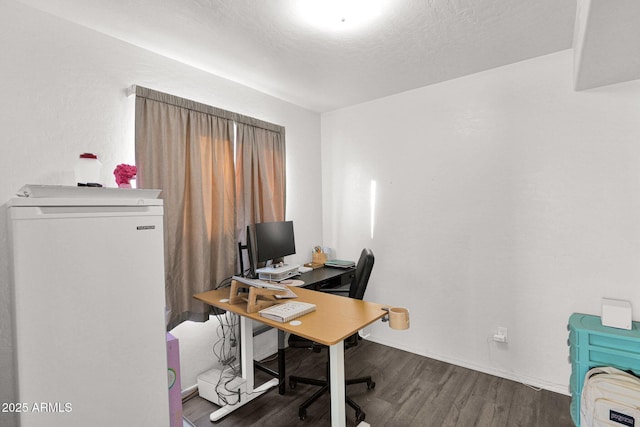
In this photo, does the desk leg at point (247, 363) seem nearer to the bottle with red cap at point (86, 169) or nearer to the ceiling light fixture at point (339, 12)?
the bottle with red cap at point (86, 169)

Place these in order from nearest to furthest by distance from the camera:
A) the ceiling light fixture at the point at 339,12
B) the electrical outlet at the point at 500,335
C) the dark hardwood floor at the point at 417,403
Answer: the ceiling light fixture at the point at 339,12, the dark hardwood floor at the point at 417,403, the electrical outlet at the point at 500,335

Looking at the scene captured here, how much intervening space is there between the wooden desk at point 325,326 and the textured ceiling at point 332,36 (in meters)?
1.87

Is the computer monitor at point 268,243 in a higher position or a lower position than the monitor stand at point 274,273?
higher

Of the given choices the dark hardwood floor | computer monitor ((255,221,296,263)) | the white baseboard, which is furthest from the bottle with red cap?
the white baseboard

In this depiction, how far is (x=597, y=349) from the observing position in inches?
75.5

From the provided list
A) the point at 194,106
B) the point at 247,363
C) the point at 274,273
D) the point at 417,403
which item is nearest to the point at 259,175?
the point at 194,106

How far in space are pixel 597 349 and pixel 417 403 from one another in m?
1.23

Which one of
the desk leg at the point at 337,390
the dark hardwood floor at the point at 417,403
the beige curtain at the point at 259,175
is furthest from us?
the beige curtain at the point at 259,175

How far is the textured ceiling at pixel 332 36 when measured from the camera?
179cm

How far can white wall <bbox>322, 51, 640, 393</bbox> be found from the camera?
2176 millimetres

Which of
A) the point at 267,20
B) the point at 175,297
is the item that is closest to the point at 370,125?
the point at 267,20

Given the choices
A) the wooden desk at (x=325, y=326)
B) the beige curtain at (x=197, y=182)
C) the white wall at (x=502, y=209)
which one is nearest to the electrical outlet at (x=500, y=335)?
the white wall at (x=502, y=209)

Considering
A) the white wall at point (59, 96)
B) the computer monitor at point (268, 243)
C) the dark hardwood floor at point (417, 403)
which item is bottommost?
the dark hardwood floor at point (417, 403)

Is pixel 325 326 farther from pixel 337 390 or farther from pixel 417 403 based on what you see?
pixel 417 403
